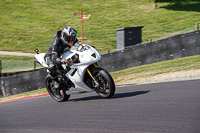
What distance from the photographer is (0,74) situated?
51.7 feet

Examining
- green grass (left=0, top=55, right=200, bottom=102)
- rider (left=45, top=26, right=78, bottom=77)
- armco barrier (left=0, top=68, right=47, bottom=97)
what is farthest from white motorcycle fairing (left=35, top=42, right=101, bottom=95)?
armco barrier (left=0, top=68, right=47, bottom=97)

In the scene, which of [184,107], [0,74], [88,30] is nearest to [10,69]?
[0,74]

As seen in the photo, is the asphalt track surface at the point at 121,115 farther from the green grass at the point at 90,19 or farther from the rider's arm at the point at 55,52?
the green grass at the point at 90,19

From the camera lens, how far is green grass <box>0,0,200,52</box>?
98.8 ft

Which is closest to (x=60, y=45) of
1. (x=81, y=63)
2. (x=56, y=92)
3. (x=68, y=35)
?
(x=68, y=35)

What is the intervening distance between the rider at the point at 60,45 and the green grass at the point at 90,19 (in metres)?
18.6

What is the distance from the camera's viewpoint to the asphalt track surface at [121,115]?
4293 mm

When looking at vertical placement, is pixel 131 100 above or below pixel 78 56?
below

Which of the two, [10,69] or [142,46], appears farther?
[10,69]

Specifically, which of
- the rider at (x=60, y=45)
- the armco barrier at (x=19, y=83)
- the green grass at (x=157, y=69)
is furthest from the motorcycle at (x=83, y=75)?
the armco barrier at (x=19, y=83)

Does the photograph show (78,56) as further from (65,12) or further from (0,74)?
(65,12)

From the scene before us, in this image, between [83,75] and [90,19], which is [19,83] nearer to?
[83,75]

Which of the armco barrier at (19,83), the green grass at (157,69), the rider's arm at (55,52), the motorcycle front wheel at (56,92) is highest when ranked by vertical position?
the rider's arm at (55,52)

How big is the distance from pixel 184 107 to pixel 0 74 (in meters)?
12.9
